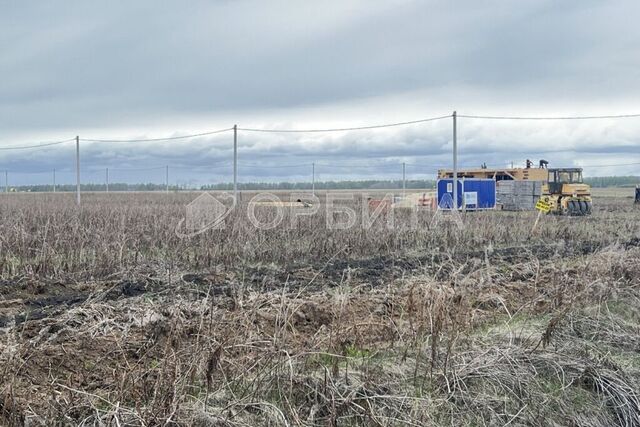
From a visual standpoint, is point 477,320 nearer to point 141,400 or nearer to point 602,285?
point 602,285

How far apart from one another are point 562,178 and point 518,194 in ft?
8.71

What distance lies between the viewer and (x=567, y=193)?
24.0 meters

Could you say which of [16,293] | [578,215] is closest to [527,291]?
[16,293]

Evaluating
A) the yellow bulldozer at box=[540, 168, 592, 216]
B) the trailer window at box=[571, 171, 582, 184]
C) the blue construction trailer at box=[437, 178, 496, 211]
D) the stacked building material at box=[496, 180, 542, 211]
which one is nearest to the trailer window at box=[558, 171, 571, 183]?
the yellow bulldozer at box=[540, 168, 592, 216]

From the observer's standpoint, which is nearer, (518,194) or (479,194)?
(479,194)

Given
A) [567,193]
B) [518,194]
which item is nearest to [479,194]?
[518,194]

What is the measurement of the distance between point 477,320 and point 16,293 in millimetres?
5112

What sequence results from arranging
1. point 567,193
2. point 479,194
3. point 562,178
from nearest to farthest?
1. point 567,193
2. point 562,178
3. point 479,194

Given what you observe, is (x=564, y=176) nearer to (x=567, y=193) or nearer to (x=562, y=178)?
(x=562, y=178)

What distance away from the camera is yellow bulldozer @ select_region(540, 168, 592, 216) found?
23516 millimetres

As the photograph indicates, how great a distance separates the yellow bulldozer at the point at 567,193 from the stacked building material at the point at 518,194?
149cm

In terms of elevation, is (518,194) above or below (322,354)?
above

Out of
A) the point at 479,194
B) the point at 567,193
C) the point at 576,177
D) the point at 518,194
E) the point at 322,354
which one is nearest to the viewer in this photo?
the point at 322,354

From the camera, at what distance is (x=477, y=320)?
18.8ft
